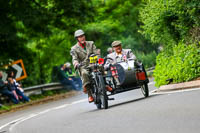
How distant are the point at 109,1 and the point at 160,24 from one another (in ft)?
69.0

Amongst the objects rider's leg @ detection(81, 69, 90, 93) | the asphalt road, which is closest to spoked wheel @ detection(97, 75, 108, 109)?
rider's leg @ detection(81, 69, 90, 93)

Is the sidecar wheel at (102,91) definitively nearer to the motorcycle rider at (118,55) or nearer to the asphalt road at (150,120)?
the asphalt road at (150,120)

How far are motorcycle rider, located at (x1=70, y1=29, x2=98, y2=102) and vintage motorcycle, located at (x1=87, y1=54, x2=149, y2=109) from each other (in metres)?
0.13

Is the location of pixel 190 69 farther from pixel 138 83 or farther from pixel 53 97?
pixel 53 97

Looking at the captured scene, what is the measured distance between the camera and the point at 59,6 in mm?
26312

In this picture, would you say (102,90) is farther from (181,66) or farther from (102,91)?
(181,66)

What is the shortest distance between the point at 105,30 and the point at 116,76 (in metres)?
23.1

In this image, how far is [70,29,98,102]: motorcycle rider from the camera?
12.6 meters

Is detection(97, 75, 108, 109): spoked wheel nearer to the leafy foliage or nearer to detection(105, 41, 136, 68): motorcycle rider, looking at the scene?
detection(105, 41, 136, 68): motorcycle rider

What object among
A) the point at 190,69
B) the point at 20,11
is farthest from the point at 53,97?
the point at 190,69

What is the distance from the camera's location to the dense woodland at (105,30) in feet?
50.2

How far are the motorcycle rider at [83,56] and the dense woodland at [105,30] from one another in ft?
8.55

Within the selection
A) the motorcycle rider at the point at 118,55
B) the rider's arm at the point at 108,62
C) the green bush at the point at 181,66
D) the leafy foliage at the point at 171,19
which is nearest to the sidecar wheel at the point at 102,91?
the rider's arm at the point at 108,62

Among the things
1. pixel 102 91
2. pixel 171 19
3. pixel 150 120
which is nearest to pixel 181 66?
pixel 102 91
